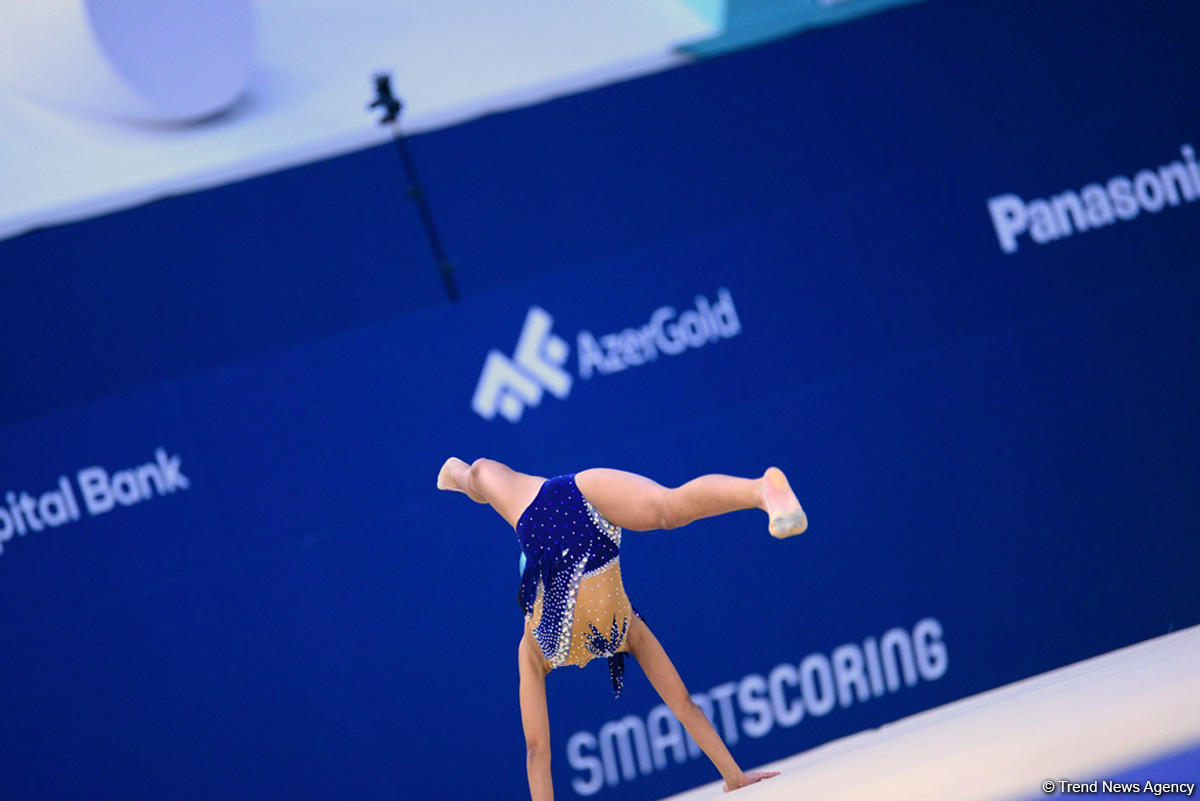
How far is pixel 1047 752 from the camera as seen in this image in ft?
7.37

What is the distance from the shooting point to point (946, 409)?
16.6 feet

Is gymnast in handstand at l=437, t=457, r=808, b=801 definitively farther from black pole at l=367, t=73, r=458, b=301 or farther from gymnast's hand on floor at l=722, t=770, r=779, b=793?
black pole at l=367, t=73, r=458, b=301

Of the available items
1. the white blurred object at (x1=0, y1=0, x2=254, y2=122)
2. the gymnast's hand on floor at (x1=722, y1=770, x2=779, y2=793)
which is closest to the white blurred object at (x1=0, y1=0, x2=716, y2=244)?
the white blurred object at (x1=0, y1=0, x2=254, y2=122)

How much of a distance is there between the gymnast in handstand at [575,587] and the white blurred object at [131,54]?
7.86 feet

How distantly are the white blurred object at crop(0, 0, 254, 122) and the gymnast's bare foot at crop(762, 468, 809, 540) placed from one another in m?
3.32

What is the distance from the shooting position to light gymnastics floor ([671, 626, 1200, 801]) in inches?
85.8

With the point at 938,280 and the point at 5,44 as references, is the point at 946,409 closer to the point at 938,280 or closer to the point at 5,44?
the point at 938,280

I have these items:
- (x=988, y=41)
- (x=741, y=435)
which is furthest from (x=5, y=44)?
(x=988, y=41)

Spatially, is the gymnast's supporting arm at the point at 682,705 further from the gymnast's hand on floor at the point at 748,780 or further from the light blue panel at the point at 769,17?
the light blue panel at the point at 769,17

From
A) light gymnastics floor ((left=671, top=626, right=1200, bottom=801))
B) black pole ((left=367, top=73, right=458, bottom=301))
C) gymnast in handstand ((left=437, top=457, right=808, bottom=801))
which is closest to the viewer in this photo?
light gymnastics floor ((left=671, top=626, right=1200, bottom=801))

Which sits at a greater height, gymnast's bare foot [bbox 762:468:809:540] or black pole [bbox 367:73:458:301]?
black pole [bbox 367:73:458:301]

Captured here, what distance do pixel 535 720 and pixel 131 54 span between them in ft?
10.2

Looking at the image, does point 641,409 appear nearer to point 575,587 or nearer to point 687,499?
point 575,587

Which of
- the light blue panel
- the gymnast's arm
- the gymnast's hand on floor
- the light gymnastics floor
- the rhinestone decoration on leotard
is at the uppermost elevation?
the light blue panel
